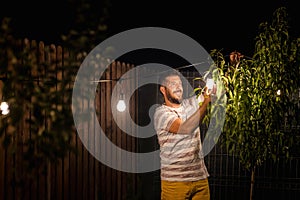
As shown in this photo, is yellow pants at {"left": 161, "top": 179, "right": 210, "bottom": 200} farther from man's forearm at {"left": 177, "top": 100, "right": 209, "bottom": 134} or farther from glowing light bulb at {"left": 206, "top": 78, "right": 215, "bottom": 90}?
glowing light bulb at {"left": 206, "top": 78, "right": 215, "bottom": 90}

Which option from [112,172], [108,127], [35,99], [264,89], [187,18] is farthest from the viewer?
[187,18]

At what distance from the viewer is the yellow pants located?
5.13 metres

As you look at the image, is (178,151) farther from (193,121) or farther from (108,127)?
(108,127)

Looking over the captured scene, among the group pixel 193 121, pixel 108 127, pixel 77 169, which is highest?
pixel 193 121

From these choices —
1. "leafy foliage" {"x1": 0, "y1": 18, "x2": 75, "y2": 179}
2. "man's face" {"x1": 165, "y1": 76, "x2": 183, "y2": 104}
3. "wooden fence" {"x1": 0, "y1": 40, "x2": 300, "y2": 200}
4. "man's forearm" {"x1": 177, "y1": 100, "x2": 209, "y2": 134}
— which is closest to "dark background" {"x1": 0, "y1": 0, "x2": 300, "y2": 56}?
"wooden fence" {"x1": 0, "y1": 40, "x2": 300, "y2": 200}

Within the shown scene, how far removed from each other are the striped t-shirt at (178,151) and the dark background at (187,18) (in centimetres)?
250

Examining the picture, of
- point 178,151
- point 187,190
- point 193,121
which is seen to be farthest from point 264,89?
point 187,190

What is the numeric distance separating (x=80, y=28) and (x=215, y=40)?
6.67 metres

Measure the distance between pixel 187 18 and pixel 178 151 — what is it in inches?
159

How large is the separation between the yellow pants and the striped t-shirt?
0.21 feet

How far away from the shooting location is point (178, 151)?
5203 millimetres

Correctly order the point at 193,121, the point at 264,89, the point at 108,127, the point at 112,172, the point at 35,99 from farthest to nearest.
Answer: the point at 112,172 < the point at 108,127 < the point at 193,121 < the point at 264,89 < the point at 35,99

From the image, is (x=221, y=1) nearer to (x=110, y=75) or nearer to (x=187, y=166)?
(x=110, y=75)

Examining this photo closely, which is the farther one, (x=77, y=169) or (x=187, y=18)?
(x=187, y=18)
